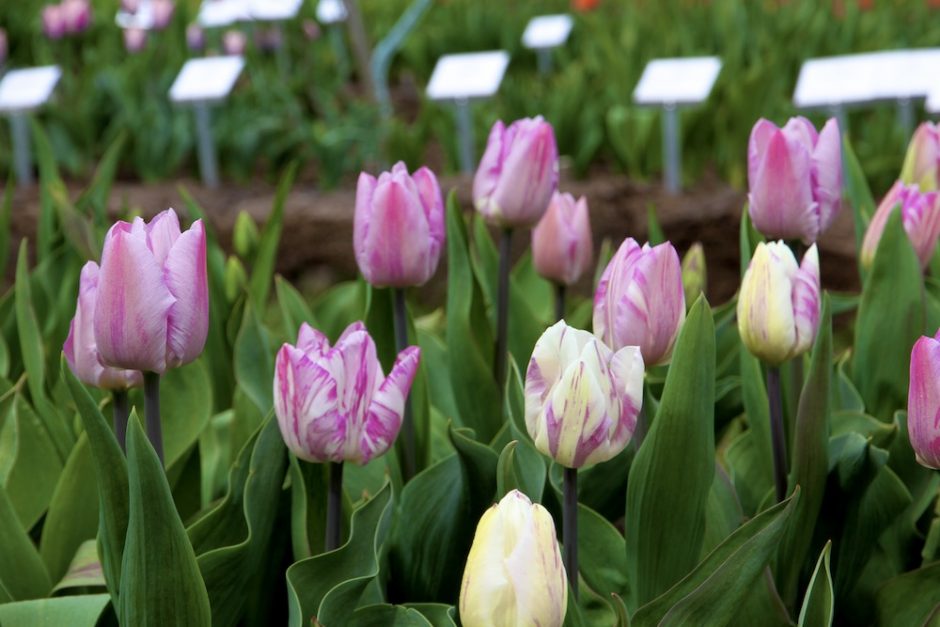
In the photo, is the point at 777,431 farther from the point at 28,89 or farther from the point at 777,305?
the point at 28,89

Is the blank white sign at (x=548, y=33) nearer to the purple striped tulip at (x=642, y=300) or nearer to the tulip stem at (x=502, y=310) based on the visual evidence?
the tulip stem at (x=502, y=310)

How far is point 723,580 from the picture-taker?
0.82m

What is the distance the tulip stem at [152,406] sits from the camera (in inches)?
34.6

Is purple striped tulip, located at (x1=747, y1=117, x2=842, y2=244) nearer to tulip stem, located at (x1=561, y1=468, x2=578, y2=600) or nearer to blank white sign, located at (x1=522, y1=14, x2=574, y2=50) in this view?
tulip stem, located at (x1=561, y1=468, x2=578, y2=600)

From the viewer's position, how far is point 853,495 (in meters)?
1.03

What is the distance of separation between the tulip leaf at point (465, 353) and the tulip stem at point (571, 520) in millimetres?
400

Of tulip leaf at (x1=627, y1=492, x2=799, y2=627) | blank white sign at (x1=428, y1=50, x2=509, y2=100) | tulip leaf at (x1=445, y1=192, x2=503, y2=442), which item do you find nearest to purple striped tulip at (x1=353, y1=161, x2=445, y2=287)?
tulip leaf at (x1=445, y1=192, x2=503, y2=442)

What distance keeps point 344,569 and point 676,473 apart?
23 cm

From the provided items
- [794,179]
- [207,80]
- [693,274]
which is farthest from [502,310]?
[207,80]

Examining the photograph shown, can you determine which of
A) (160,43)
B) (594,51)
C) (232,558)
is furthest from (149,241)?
(160,43)

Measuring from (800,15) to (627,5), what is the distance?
80 cm

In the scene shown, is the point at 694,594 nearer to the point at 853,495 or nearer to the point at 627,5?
→ the point at 853,495

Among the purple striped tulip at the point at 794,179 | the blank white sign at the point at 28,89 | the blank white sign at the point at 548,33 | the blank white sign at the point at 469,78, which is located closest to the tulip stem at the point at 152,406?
the purple striped tulip at the point at 794,179

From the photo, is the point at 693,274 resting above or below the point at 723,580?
below
